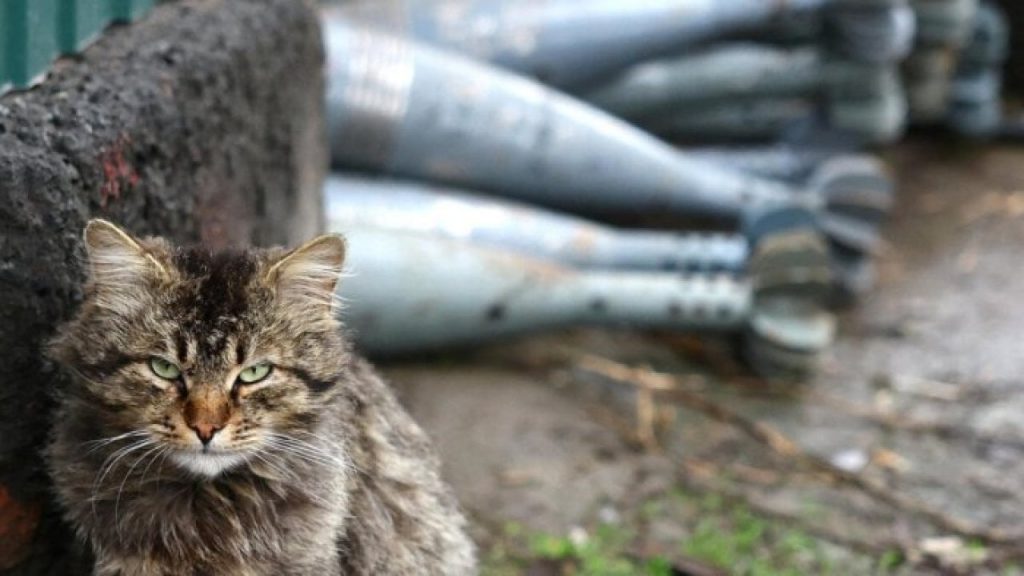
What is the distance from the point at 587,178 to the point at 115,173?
2.80 m

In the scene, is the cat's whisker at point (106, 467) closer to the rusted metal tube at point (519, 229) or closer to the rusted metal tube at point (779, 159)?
the rusted metal tube at point (519, 229)

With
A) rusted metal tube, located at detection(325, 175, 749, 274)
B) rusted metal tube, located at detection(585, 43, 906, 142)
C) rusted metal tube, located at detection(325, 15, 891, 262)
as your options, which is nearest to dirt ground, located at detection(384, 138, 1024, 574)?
rusted metal tube, located at detection(325, 175, 749, 274)

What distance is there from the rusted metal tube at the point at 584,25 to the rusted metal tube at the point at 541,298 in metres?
1.02

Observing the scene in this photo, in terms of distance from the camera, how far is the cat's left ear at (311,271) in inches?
66.6

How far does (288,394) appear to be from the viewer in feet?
5.53

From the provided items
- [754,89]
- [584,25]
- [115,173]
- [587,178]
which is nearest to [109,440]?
[115,173]

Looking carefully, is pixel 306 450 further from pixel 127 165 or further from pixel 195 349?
pixel 127 165

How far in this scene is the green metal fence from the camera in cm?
188

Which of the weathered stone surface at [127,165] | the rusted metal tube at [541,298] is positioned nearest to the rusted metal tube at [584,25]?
the rusted metal tube at [541,298]

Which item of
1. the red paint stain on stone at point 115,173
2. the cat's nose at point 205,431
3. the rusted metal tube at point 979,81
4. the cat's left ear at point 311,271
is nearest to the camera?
the cat's nose at point 205,431

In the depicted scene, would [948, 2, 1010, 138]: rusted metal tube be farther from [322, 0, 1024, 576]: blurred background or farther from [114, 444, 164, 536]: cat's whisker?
[114, 444, 164, 536]: cat's whisker

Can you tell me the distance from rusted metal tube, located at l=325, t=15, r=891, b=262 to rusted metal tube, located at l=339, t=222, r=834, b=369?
402mm

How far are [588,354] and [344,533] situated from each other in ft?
9.08

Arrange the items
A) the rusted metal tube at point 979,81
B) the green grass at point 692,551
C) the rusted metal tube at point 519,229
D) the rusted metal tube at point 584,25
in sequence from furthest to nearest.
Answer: the rusted metal tube at point 979,81 < the rusted metal tube at point 584,25 < the rusted metal tube at point 519,229 < the green grass at point 692,551
